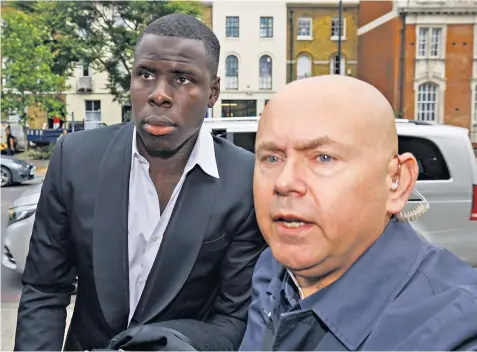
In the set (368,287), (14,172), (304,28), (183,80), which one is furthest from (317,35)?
(368,287)

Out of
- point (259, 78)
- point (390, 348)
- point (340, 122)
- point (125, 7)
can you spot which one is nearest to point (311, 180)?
point (340, 122)

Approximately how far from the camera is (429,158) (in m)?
5.05

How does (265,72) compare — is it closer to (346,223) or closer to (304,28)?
(304,28)

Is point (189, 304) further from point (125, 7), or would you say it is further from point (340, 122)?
point (125, 7)

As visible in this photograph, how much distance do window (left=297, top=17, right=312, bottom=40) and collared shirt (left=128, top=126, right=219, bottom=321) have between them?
2895 cm

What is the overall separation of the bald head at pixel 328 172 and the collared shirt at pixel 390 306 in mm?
42

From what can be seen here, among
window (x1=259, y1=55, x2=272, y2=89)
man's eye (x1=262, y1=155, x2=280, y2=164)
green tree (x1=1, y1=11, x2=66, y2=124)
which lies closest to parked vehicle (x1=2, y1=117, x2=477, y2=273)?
man's eye (x1=262, y1=155, x2=280, y2=164)

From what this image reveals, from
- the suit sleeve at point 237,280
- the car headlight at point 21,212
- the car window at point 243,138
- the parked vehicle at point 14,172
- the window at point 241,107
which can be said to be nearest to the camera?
the suit sleeve at point 237,280

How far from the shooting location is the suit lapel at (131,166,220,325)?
1405 millimetres

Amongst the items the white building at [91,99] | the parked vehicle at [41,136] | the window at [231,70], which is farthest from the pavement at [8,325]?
the white building at [91,99]

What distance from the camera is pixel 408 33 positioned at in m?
27.0

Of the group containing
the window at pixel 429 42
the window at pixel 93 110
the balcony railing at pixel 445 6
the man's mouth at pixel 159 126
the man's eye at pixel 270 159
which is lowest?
the window at pixel 93 110

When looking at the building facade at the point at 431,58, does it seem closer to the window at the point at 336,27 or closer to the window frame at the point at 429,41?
the window frame at the point at 429,41

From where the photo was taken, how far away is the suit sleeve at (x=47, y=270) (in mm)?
1470
